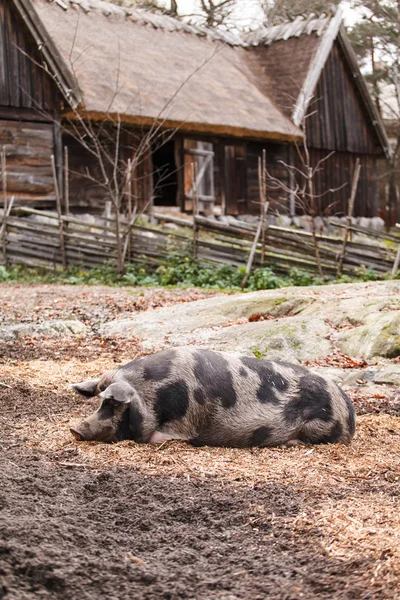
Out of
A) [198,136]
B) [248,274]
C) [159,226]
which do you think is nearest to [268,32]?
[198,136]

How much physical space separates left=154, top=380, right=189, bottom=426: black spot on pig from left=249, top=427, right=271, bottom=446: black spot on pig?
1.47 ft

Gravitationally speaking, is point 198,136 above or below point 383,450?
above

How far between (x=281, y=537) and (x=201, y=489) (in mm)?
666

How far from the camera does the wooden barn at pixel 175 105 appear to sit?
1645 centimetres

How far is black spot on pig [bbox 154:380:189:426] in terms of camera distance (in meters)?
4.72

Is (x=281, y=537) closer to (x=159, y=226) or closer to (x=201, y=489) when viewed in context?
(x=201, y=489)

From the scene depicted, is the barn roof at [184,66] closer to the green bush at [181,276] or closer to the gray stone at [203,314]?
the green bush at [181,276]

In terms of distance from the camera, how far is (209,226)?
48.1 feet

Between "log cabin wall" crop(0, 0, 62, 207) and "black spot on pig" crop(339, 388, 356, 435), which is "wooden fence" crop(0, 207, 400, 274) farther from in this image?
"black spot on pig" crop(339, 388, 356, 435)

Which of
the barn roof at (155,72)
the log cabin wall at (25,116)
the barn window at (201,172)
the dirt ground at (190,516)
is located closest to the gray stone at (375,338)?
the dirt ground at (190,516)

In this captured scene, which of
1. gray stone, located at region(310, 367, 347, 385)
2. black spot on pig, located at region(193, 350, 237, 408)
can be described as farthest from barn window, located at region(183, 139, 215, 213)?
black spot on pig, located at region(193, 350, 237, 408)

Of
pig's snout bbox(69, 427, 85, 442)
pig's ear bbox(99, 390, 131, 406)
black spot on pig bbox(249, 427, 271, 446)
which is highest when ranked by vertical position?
pig's ear bbox(99, 390, 131, 406)

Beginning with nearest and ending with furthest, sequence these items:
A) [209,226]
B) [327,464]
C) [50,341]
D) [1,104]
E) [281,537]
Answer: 1. [281,537]
2. [327,464]
3. [50,341]
4. [209,226]
5. [1,104]

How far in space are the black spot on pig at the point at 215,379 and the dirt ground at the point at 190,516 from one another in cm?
31
